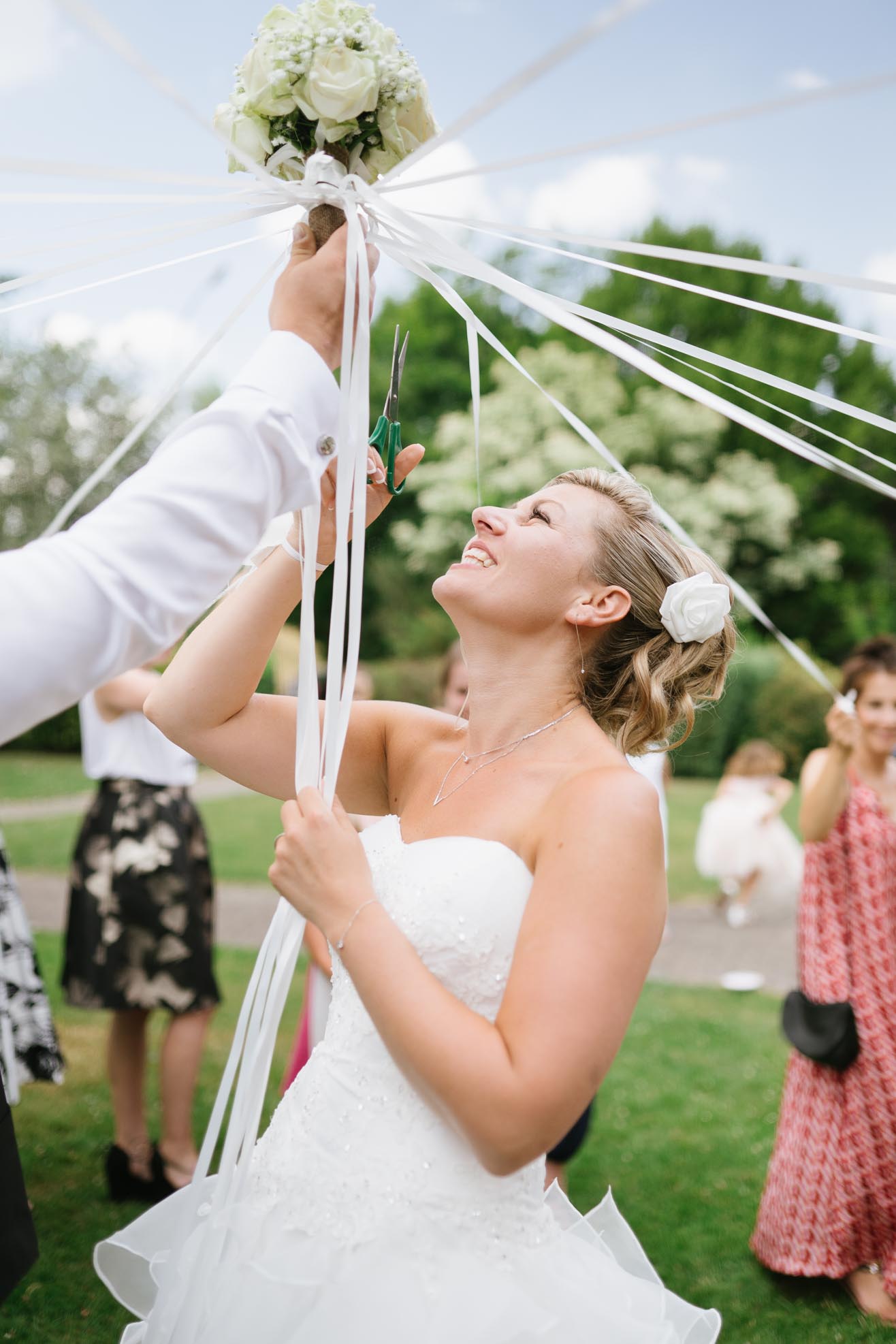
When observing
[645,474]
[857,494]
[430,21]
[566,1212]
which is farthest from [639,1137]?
[857,494]

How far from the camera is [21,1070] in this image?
12.4ft

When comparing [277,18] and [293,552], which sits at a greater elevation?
[277,18]

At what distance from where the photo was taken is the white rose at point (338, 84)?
1716 mm

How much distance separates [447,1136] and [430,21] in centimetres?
225

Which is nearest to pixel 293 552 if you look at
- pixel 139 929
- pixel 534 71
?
pixel 534 71

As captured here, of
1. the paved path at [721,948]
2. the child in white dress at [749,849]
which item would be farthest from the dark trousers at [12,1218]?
the child in white dress at [749,849]

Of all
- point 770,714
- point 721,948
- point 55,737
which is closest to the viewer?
point 721,948

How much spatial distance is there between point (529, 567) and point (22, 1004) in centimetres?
263

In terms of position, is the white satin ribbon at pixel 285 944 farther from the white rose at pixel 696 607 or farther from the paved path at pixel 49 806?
the paved path at pixel 49 806

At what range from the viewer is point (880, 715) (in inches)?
170

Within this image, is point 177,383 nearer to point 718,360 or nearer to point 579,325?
point 579,325

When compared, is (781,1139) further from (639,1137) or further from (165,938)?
(165,938)

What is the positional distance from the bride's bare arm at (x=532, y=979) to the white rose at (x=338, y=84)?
109cm

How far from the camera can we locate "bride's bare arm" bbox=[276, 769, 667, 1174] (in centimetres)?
157
